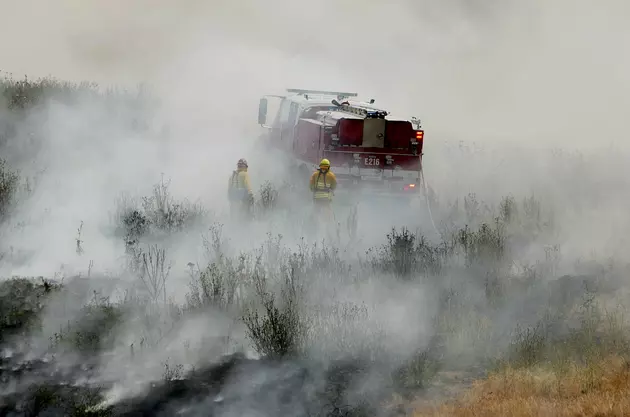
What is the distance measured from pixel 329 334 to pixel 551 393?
7.47 ft

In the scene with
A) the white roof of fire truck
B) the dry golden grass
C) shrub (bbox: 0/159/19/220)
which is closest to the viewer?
the dry golden grass

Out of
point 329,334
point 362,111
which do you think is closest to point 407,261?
point 329,334

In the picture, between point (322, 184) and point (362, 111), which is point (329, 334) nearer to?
point (322, 184)

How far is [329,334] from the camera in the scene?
718cm

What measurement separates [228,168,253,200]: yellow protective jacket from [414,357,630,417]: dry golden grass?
6452 millimetres

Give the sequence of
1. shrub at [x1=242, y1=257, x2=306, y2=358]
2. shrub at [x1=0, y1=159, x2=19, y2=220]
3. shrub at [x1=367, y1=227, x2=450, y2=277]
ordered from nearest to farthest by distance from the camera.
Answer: shrub at [x1=242, y1=257, x2=306, y2=358]
shrub at [x1=367, y1=227, x2=450, y2=277]
shrub at [x1=0, y1=159, x2=19, y2=220]

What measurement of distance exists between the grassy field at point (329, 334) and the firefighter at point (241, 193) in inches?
70.5

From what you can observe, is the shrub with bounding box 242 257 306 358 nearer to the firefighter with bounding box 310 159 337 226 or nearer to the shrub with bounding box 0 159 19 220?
the firefighter with bounding box 310 159 337 226

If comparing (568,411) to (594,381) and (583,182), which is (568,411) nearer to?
(594,381)

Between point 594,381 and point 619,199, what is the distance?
1017 cm

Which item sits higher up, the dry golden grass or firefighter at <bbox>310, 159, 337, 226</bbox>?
firefighter at <bbox>310, 159, 337, 226</bbox>

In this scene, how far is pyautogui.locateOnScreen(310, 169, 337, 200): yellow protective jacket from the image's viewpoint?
11422 mm

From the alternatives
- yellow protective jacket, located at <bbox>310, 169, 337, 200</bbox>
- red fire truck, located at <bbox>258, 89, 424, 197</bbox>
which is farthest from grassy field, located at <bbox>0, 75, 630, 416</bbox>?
red fire truck, located at <bbox>258, 89, 424, 197</bbox>

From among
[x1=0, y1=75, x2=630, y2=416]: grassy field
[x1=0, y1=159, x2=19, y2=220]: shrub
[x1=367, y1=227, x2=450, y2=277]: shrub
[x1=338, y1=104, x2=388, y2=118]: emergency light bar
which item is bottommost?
[x1=0, y1=75, x2=630, y2=416]: grassy field
